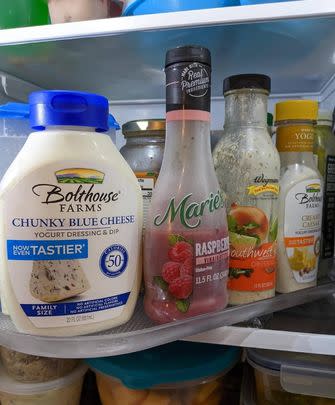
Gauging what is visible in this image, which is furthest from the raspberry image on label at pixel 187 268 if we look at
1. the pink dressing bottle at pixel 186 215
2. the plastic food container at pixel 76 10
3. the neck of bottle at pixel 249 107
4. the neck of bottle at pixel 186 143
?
the plastic food container at pixel 76 10

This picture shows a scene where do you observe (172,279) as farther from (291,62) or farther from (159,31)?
(291,62)

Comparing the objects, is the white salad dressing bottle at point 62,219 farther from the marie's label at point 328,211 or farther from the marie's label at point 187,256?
the marie's label at point 328,211

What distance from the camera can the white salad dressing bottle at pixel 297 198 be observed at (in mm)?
621

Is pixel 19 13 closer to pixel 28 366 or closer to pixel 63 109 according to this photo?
pixel 63 109

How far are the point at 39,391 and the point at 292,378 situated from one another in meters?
0.45

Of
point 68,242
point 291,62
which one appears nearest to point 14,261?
point 68,242

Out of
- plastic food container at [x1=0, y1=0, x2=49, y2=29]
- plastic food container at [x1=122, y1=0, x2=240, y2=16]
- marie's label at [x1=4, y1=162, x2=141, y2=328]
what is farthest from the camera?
plastic food container at [x1=0, y1=0, x2=49, y2=29]

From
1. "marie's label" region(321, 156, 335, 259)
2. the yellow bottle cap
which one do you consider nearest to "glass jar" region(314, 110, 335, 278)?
"marie's label" region(321, 156, 335, 259)

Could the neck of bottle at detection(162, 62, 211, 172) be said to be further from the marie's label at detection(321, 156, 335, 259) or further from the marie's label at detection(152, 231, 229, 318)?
the marie's label at detection(321, 156, 335, 259)

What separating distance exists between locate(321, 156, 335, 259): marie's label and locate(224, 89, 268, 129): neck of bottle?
0.73 ft

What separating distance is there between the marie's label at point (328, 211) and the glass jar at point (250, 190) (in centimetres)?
19

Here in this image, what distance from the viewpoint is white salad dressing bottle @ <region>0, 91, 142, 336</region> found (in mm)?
480

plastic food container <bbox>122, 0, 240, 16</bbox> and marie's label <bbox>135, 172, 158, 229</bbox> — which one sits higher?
plastic food container <bbox>122, 0, 240, 16</bbox>

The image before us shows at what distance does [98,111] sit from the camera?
51 cm
